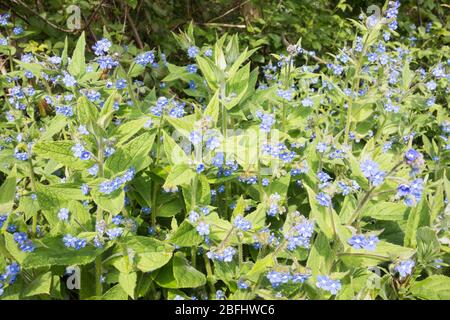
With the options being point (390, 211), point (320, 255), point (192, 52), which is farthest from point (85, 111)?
point (390, 211)

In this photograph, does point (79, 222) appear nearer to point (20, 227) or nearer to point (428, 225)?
point (20, 227)

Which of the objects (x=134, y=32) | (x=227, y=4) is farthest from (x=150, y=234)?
(x=227, y=4)

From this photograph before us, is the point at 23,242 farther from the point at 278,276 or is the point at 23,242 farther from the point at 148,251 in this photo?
the point at 278,276

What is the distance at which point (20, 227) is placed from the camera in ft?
7.07

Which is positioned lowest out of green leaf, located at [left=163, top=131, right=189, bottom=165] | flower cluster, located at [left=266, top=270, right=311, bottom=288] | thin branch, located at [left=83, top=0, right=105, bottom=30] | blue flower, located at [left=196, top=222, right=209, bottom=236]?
flower cluster, located at [left=266, top=270, right=311, bottom=288]

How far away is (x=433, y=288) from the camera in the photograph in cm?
216

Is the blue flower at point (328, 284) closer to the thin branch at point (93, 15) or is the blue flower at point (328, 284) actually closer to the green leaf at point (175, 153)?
the green leaf at point (175, 153)

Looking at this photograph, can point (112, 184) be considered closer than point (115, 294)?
Yes

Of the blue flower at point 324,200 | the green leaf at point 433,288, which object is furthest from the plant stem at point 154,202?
the green leaf at point 433,288

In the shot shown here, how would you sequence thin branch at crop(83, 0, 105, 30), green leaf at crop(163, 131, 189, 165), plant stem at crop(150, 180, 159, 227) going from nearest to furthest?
green leaf at crop(163, 131, 189, 165) < plant stem at crop(150, 180, 159, 227) < thin branch at crop(83, 0, 105, 30)

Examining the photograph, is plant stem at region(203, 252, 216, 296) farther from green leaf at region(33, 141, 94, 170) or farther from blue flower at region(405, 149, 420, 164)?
blue flower at region(405, 149, 420, 164)

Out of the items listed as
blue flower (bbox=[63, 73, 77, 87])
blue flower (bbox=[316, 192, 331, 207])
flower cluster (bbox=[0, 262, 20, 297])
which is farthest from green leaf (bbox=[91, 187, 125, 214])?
blue flower (bbox=[316, 192, 331, 207])

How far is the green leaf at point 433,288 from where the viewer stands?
2.14 metres

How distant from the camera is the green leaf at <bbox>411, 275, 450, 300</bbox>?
2.14 metres
